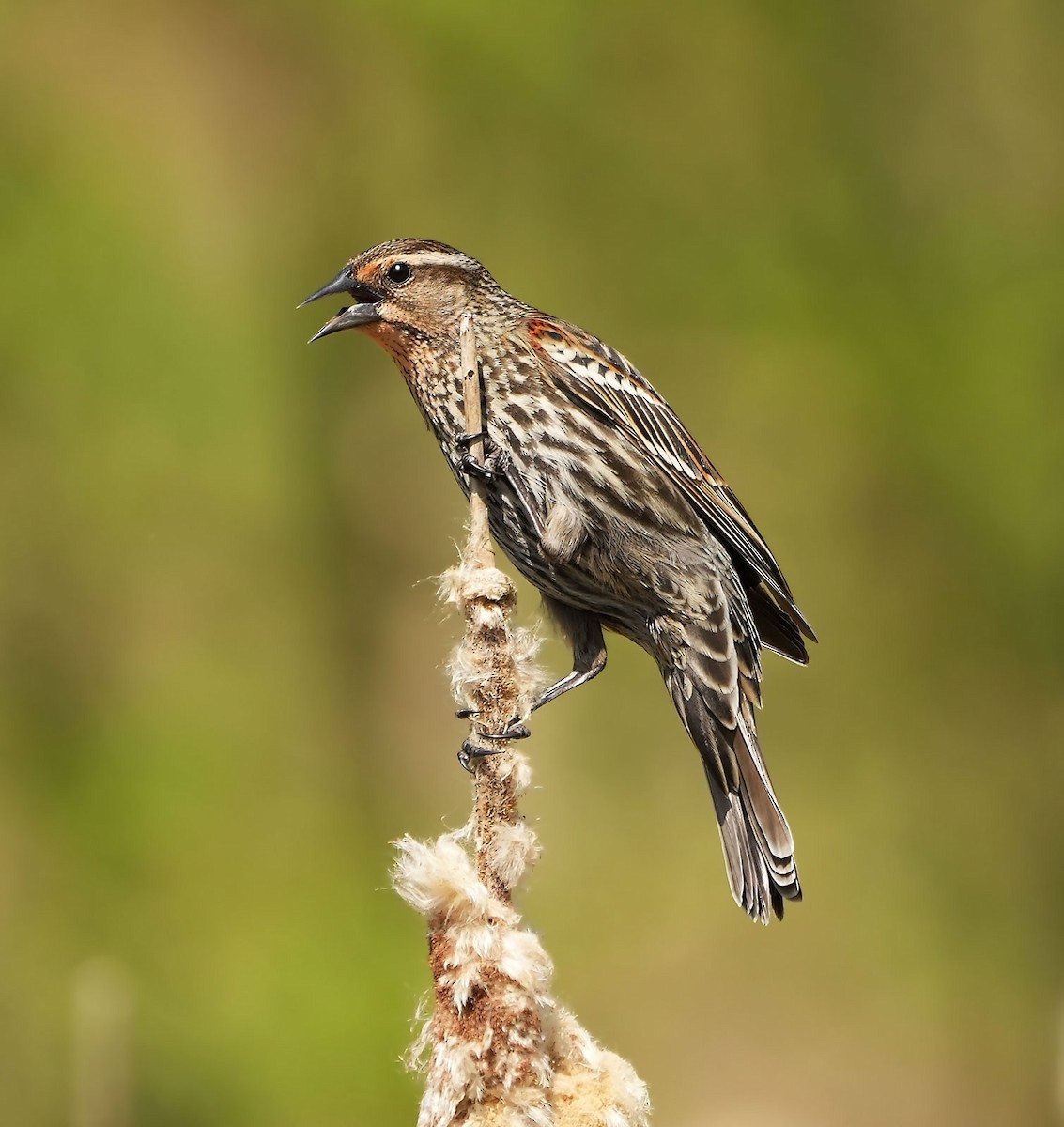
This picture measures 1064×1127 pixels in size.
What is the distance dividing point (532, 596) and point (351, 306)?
7.58 ft

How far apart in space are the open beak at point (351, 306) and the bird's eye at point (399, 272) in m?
0.06

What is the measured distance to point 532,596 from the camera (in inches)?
208

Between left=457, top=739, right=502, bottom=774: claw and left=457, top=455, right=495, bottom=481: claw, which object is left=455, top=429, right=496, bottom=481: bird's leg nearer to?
left=457, top=455, right=495, bottom=481: claw

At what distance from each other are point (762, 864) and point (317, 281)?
13.0 ft

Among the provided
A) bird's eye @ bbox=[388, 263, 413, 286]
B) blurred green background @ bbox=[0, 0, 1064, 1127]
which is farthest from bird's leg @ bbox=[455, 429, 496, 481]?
blurred green background @ bbox=[0, 0, 1064, 1127]

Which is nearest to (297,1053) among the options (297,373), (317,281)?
(297,373)

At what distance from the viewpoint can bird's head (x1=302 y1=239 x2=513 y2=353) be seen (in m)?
3.17

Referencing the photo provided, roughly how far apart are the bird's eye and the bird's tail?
48.0 inches

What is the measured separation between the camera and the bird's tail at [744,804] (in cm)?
302

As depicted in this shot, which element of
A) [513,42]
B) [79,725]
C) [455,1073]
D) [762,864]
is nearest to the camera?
[455,1073]

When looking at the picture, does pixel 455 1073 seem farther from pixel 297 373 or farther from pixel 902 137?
pixel 902 137

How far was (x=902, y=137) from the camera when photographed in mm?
6527

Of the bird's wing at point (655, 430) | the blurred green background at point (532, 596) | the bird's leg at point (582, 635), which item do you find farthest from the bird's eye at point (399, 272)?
the blurred green background at point (532, 596)

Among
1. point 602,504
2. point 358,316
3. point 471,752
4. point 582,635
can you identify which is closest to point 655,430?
point 602,504
